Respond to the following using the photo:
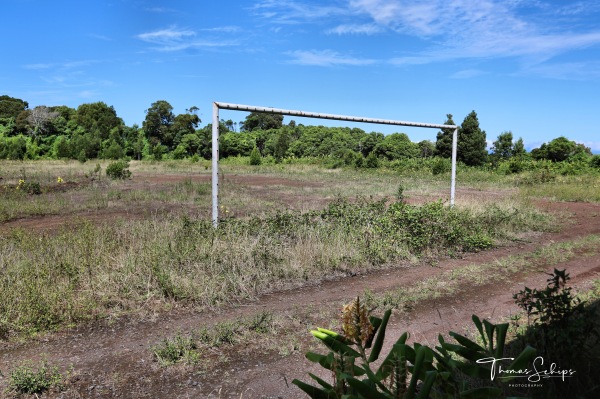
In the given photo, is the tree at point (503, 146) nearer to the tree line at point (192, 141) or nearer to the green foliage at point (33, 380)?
the tree line at point (192, 141)

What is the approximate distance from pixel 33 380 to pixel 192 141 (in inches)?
2114

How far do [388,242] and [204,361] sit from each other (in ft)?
13.7

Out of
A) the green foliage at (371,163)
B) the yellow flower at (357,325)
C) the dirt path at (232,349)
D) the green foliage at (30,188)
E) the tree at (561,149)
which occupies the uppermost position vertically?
the tree at (561,149)

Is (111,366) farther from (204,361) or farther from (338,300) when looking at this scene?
(338,300)

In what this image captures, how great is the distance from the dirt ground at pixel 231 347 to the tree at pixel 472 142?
37.5 metres

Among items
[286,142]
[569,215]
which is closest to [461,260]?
[569,215]

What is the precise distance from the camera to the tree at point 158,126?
6025cm

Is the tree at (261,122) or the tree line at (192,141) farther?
the tree at (261,122)

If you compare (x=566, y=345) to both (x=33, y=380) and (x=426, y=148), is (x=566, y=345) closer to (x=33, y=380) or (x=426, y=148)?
(x=33, y=380)

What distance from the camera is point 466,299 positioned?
482 centimetres

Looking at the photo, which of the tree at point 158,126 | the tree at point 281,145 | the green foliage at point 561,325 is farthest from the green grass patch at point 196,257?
the tree at point 158,126

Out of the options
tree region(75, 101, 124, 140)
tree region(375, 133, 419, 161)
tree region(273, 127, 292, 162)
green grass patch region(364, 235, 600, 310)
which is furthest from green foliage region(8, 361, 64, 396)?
tree region(75, 101, 124, 140)

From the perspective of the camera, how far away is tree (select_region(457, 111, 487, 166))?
41062mm

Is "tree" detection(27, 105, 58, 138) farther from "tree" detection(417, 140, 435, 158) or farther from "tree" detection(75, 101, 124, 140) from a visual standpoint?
"tree" detection(417, 140, 435, 158)
